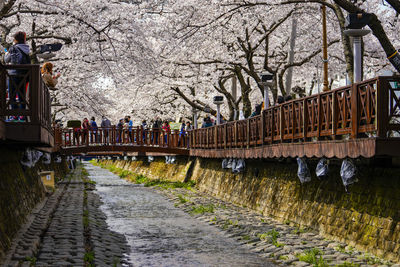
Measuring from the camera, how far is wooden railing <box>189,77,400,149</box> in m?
10.4

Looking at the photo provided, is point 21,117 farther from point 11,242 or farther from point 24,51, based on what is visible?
point 11,242

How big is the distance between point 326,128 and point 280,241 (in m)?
3.48

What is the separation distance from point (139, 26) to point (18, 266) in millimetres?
12568

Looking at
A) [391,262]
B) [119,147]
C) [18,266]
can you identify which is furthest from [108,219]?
[119,147]

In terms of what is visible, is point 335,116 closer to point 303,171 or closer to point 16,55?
point 303,171

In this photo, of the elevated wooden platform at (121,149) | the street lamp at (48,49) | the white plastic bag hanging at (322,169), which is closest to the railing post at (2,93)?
the street lamp at (48,49)

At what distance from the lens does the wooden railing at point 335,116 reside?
10359 millimetres

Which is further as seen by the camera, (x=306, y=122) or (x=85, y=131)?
(x=85, y=131)

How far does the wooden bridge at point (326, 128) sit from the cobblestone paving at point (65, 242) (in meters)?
5.30

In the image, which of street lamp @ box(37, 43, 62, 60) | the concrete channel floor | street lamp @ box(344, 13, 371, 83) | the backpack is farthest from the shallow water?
street lamp @ box(37, 43, 62, 60)

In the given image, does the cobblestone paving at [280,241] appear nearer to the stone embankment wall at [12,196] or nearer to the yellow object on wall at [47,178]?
the stone embankment wall at [12,196]

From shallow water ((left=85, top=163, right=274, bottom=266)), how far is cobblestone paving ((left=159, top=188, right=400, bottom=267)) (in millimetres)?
380

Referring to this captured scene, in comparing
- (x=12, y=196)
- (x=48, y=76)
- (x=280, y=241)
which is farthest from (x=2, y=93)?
(x=280, y=241)

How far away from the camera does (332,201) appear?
47.7ft
